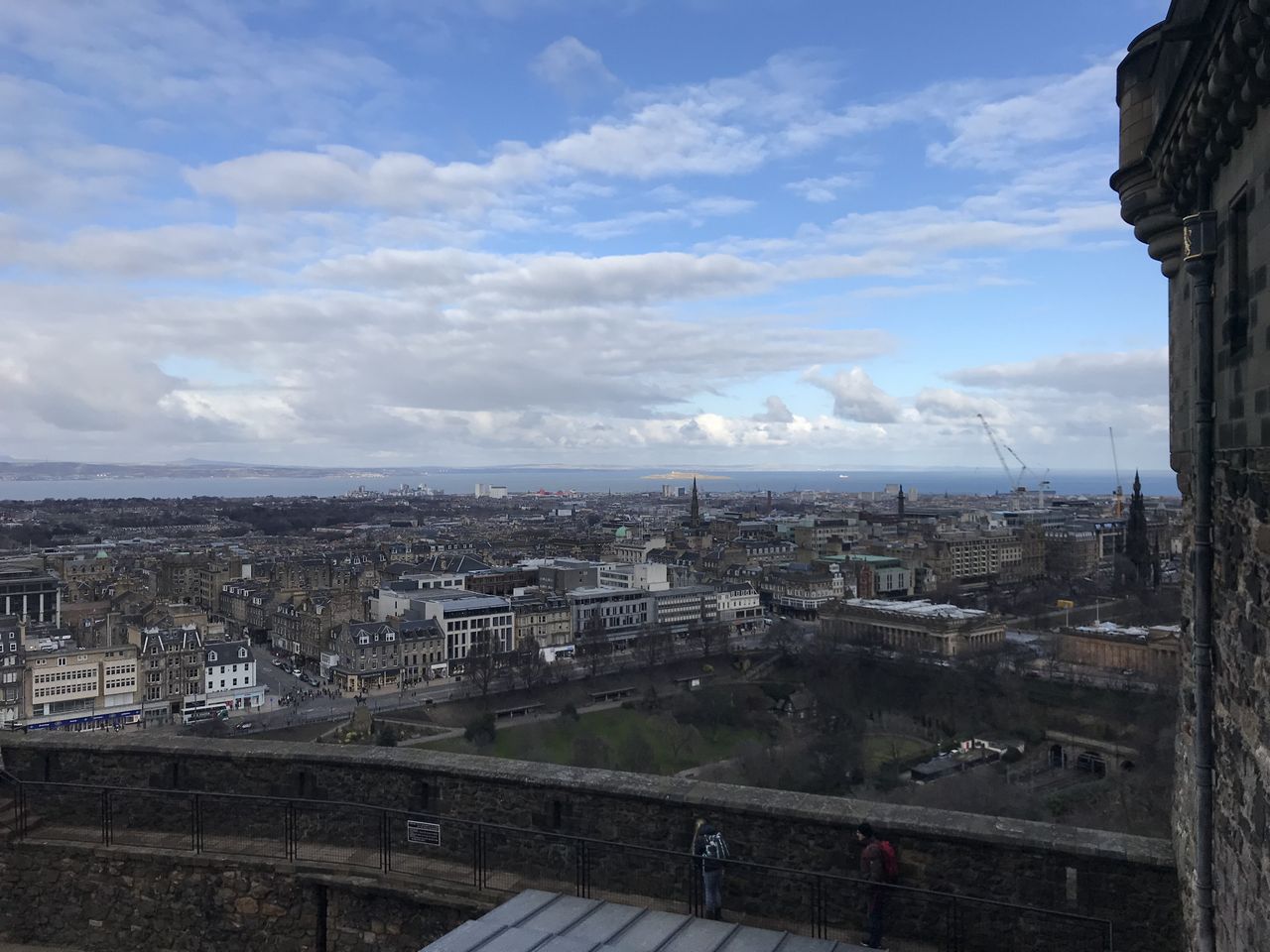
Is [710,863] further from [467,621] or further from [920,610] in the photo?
[920,610]

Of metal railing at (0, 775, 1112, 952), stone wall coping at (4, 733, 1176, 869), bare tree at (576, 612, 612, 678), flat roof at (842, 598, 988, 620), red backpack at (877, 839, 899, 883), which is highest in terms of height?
stone wall coping at (4, 733, 1176, 869)

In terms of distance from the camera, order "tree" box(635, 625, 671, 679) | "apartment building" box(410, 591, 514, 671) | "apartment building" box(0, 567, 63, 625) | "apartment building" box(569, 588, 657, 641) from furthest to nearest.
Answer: "apartment building" box(569, 588, 657, 641) < "apartment building" box(0, 567, 63, 625) < "apartment building" box(410, 591, 514, 671) < "tree" box(635, 625, 671, 679)

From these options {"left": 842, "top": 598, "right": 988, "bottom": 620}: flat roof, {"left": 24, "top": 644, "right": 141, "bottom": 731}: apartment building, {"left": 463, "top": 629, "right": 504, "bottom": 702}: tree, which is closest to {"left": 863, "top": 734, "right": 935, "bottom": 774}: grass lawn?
{"left": 463, "top": 629, "right": 504, "bottom": 702}: tree

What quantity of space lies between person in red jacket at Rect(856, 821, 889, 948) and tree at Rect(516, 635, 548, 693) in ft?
105

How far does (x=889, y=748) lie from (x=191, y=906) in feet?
82.1

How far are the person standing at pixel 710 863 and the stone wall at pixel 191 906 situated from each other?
1260mm

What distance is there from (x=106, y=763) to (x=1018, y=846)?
198 inches

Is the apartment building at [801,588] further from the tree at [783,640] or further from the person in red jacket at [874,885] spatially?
the person in red jacket at [874,885]

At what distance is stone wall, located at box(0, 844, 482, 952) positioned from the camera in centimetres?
472

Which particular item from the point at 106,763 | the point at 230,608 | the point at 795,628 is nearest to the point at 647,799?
the point at 106,763

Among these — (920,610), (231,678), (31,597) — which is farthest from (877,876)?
(31,597)

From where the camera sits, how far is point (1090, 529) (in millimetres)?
82875

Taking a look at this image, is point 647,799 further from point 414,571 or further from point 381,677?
point 414,571

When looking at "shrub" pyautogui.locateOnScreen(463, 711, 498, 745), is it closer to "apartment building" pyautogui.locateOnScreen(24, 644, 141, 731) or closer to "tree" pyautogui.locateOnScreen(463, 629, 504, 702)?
"tree" pyautogui.locateOnScreen(463, 629, 504, 702)
